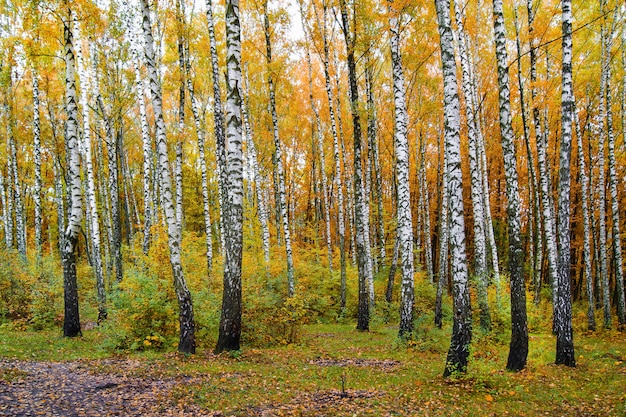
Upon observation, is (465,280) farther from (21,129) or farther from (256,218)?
(21,129)

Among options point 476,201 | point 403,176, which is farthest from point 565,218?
point 403,176

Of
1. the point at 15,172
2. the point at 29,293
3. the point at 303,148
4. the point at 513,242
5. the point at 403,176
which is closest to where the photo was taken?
Answer: the point at 513,242

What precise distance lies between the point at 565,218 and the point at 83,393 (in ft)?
31.8

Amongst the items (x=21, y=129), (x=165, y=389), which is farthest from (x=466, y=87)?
(x=21, y=129)

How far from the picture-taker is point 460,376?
Answer: 6.71m

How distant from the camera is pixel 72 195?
9.88m

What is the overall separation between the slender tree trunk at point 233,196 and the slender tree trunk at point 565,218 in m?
7.06

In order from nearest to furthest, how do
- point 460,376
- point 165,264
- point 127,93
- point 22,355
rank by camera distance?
point 460,376 < point 22,355 < point 165,264 < point 127,93

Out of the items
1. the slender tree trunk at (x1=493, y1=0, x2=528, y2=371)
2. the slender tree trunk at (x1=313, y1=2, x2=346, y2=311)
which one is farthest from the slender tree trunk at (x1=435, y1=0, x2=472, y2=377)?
the slender tree trunk at (x1=313, y1=2, x2=346, y2=311)

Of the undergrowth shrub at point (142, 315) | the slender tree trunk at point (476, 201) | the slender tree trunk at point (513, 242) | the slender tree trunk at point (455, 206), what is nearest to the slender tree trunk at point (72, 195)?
the undergrowth shrub at point (142, 315)

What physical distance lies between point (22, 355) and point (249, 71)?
14477 mm

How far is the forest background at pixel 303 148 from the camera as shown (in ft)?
30.5

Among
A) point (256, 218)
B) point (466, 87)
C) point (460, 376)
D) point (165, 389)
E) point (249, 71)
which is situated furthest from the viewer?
point (256, 218)

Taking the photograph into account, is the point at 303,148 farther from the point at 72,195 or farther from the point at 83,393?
the point at 83,393
